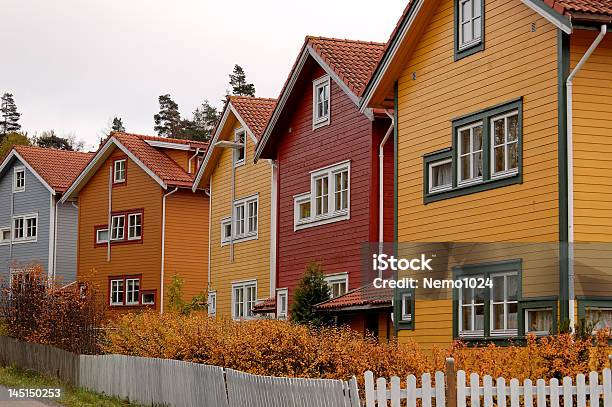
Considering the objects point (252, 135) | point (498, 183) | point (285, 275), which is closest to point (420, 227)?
point (498, 183)

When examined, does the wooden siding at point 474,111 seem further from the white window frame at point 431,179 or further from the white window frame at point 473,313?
the white window frame at point 473,313

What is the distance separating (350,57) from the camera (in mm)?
31859

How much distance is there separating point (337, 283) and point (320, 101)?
5481 mm

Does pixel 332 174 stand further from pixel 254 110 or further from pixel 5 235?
pixel 5 235

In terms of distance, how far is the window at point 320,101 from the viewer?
3228 centimetres

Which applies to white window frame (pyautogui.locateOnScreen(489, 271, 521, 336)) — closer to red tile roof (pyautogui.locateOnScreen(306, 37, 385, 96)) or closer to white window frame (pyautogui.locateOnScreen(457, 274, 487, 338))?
white window frame (pyautogui.locateOnScreen(457, 274, 487, 338))

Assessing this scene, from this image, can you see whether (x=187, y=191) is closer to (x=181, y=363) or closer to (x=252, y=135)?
(x=252, y=135)

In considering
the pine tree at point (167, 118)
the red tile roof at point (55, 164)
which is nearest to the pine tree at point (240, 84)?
the pine tree at point (167, 118)

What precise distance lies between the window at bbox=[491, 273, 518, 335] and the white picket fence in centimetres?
678

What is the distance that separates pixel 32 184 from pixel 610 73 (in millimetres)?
41807

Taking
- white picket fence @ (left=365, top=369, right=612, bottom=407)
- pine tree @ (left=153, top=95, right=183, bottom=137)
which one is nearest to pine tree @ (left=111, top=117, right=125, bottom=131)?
pine tree @ (left=153, top=95, right=183, bottom=137)

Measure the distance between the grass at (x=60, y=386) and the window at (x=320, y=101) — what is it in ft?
34.5

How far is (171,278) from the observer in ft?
158

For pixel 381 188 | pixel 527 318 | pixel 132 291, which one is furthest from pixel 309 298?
pixel 132 291
